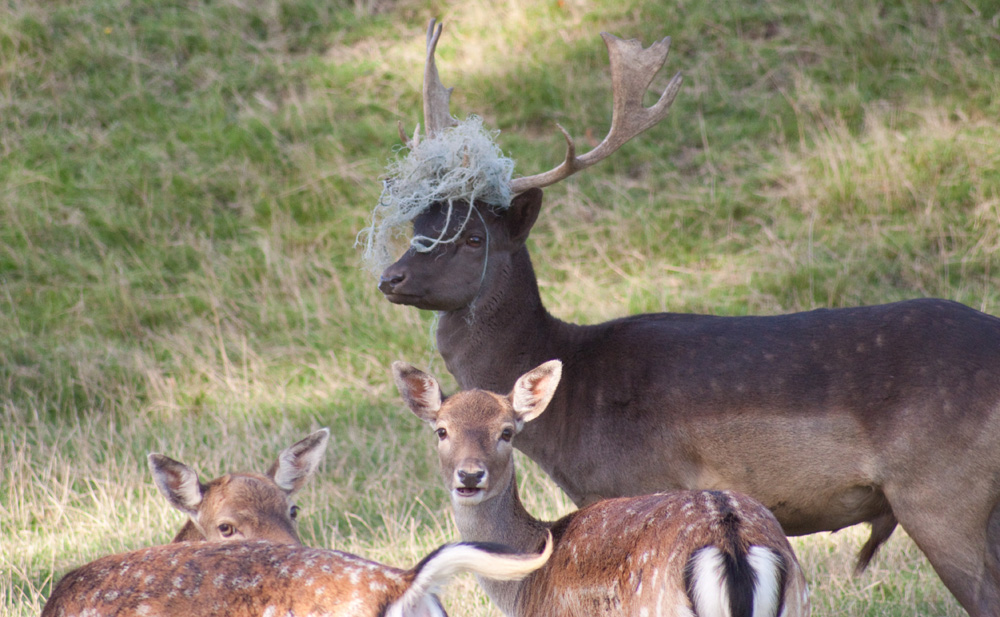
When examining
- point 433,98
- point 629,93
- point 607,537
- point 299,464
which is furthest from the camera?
point 433,98

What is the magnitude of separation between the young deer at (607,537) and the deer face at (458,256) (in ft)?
2.63

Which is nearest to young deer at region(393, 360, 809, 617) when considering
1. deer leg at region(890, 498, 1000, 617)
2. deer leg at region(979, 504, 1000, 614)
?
deer leg at region(890, 498, 1000, 617)

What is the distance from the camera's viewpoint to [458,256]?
5195 millimetres

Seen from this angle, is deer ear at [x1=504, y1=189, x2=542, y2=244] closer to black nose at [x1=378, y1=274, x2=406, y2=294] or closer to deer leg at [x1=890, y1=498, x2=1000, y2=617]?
black nose at [x1=378, y1=274, x2=406, y2=294]

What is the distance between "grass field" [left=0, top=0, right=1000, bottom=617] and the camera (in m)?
6.98

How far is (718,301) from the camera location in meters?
8.70

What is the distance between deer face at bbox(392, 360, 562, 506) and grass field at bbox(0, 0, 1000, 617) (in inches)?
54.6

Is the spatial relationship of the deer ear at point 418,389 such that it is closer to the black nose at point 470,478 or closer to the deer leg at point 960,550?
the black nose at point 470,478

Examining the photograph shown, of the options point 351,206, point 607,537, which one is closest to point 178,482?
point 607,537

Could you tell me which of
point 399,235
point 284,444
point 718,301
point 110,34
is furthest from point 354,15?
point 399,235

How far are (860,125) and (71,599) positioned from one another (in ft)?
28.6

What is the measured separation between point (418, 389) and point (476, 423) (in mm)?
350

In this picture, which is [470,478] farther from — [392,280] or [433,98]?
[433,98]

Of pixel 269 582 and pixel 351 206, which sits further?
pixel 351 206
